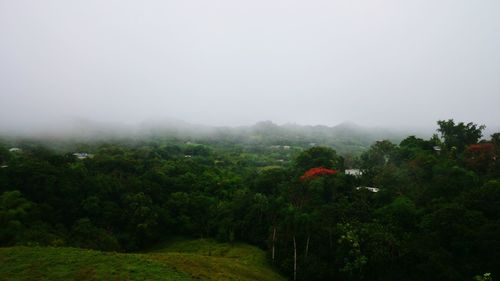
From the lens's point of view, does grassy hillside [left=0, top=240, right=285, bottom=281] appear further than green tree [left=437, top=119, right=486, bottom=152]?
No

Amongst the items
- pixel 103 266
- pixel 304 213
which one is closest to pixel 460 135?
pixel 304 213

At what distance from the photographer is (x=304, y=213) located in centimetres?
4078

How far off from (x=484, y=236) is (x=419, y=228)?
6.52 metres

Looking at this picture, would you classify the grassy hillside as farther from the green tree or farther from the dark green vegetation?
the green tree

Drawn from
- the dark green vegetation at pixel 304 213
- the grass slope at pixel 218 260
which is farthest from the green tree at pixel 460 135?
the grass slope at pixel 218 260

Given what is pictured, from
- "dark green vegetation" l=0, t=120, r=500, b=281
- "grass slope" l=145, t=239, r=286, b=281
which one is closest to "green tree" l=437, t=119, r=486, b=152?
"dark green vegetation" l=0, t=120, r=500, b=281

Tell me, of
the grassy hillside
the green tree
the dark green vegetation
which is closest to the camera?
the grassy hillside

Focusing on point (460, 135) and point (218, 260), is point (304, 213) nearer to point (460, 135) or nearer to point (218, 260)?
point (218, 260)

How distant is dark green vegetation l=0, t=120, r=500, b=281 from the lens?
32250 millimetres

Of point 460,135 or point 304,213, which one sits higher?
point 460,135

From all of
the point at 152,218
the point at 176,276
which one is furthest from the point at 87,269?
the point at 152,218

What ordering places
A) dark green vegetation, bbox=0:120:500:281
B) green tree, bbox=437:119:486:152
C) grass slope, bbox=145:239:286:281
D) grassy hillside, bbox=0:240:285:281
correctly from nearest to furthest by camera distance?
grassy hillside, bbox=0:240:285:281, grass slope, bbox=145:239:286:281, dark green vegetation, bbox=0:120:500:281, green tree, bbox=437:119:486:152

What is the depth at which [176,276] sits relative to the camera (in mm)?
25531

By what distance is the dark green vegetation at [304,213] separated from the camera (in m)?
32.2
